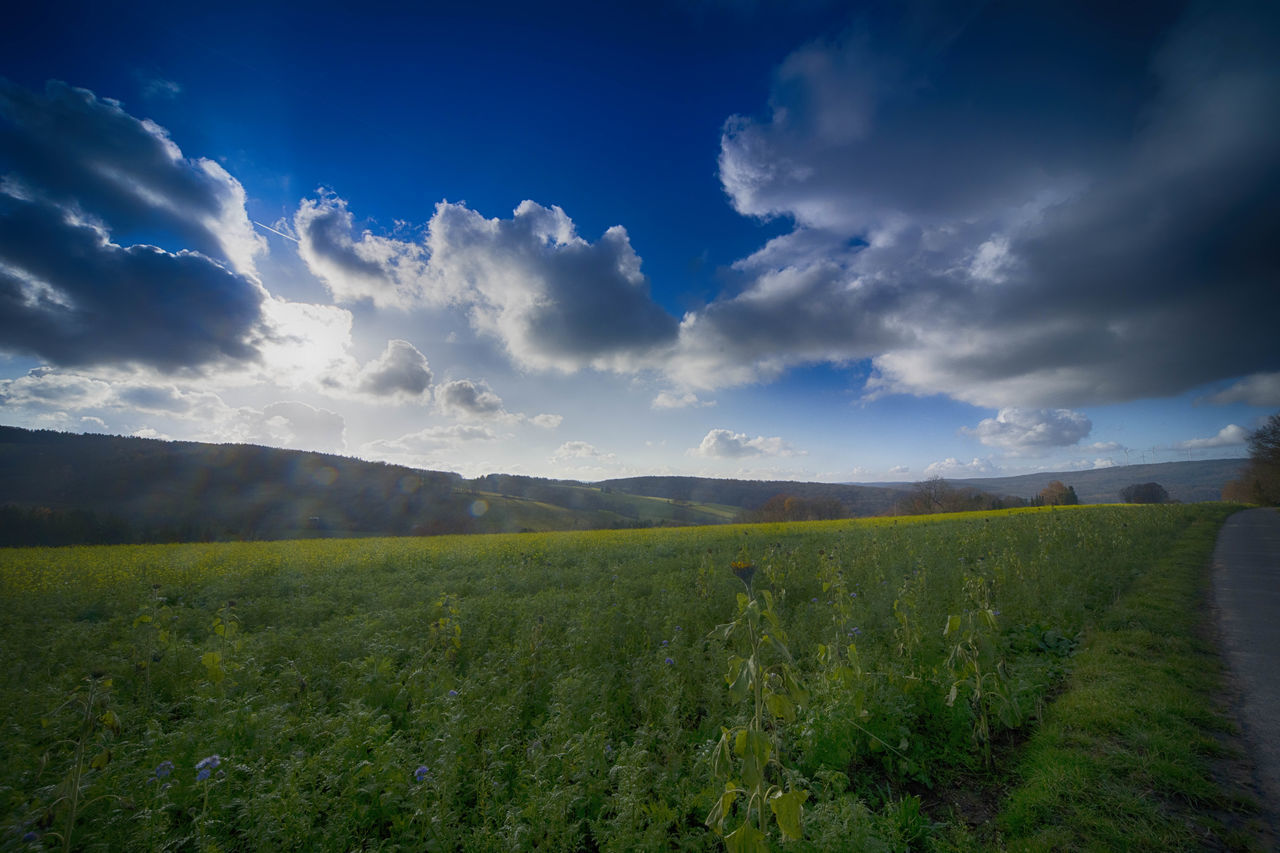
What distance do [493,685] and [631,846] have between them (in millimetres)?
2732

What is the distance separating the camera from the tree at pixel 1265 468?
49.0 metres

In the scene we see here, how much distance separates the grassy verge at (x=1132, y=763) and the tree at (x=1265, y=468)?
75364 mm

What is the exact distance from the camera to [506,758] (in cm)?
381

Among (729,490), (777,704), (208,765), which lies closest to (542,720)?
(208,765)

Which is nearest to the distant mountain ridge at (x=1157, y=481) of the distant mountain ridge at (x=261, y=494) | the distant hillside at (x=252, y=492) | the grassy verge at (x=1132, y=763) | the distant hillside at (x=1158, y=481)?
the distant hillside at (x=1158, y=481)

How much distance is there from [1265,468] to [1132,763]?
8424 centimetres

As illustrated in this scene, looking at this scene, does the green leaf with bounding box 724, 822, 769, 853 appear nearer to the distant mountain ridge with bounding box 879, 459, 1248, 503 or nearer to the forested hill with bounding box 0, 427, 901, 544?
the forested hill with bounding box 0, 427, 901, 544

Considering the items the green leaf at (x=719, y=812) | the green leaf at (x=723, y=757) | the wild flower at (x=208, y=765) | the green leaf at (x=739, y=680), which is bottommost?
the wild flower at (x=208, y=765)

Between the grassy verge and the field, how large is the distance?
0.27ft

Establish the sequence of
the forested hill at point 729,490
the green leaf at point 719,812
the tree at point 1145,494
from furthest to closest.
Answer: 1. the forested hill at point 729,490
2. the tree at point 1145,494
3. the green leaf at point 719,812

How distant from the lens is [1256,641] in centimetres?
620

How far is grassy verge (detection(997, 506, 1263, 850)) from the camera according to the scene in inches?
112

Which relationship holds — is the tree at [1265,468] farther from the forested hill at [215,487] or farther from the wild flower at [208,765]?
the forested hill at [215,487]

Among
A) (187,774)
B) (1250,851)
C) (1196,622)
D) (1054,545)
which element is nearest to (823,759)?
(1250,851)
